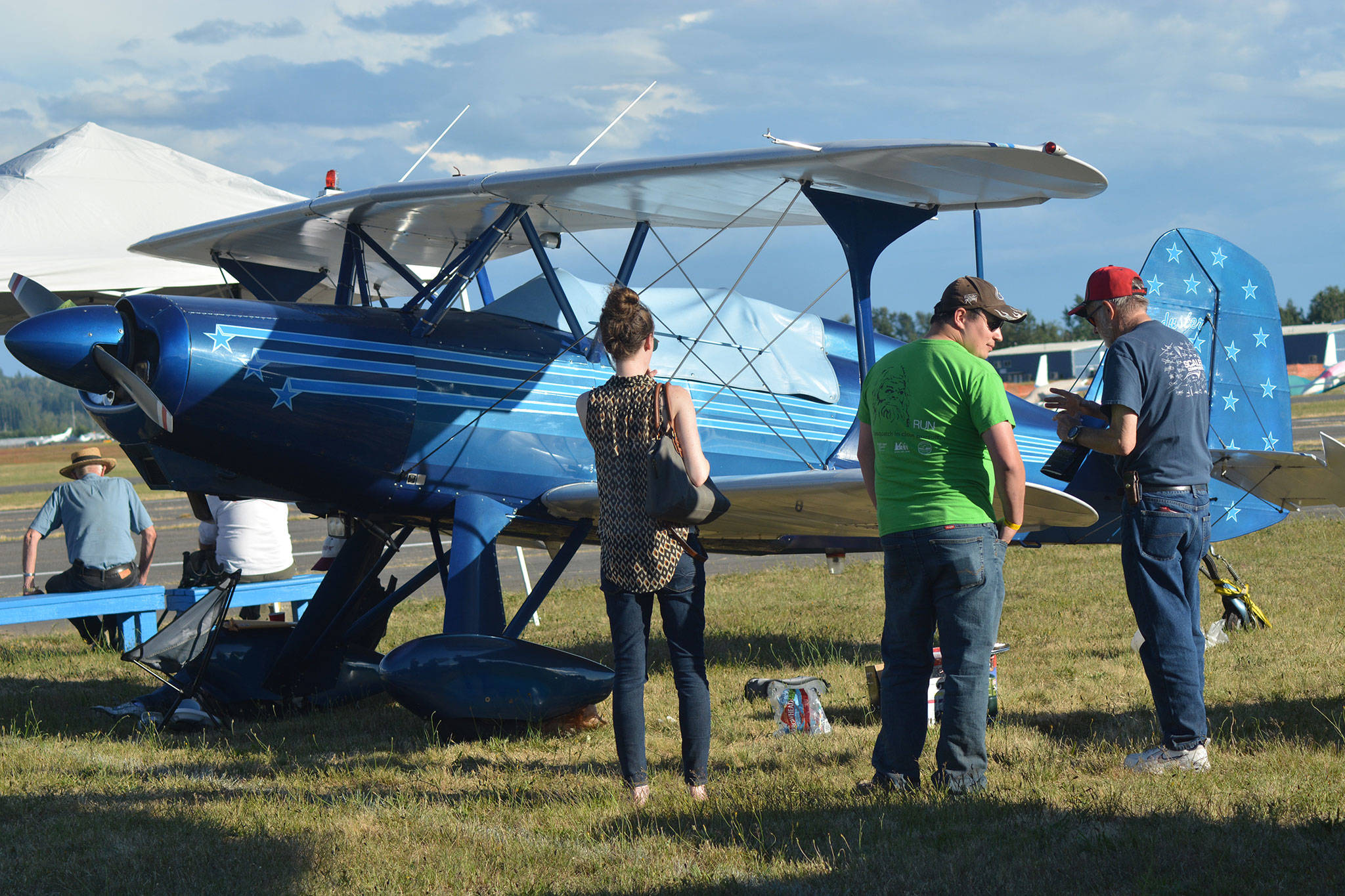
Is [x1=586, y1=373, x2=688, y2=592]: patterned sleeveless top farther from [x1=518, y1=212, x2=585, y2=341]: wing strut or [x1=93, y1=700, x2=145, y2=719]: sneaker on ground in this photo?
[x1=93, y1=700, x2=145, y2=719]: sneaker on ground

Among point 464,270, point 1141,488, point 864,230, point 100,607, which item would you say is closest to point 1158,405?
point 1141,488

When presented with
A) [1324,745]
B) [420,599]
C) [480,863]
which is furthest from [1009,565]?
[480,863]

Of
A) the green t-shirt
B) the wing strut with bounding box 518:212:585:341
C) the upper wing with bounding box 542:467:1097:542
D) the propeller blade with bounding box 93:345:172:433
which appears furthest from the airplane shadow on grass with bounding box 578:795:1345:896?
the wing strut with bounding box 518:212:585:341

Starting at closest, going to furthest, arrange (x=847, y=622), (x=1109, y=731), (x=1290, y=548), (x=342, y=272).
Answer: (x=1109, y=731) → (x=342, y=272) → (x=847, y=622) → (x=1290, y=548)

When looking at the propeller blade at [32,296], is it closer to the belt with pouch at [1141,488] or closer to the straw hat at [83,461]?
the straw hat at [83,461]

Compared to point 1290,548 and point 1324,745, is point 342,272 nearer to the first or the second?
point 1324,745

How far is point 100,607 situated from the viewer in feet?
23.0

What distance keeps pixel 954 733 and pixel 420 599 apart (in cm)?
778

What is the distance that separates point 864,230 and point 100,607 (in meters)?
5.34

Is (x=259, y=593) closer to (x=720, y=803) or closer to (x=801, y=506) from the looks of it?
(x=801, y=506)

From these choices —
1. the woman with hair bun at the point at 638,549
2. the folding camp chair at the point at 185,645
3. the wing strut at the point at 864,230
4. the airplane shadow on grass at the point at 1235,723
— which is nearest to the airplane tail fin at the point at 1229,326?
the wing strut at the point at 864,230

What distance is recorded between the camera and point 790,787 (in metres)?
3.76

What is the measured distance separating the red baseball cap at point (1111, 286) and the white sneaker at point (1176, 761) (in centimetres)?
151

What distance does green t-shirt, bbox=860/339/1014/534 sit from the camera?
3.29m
